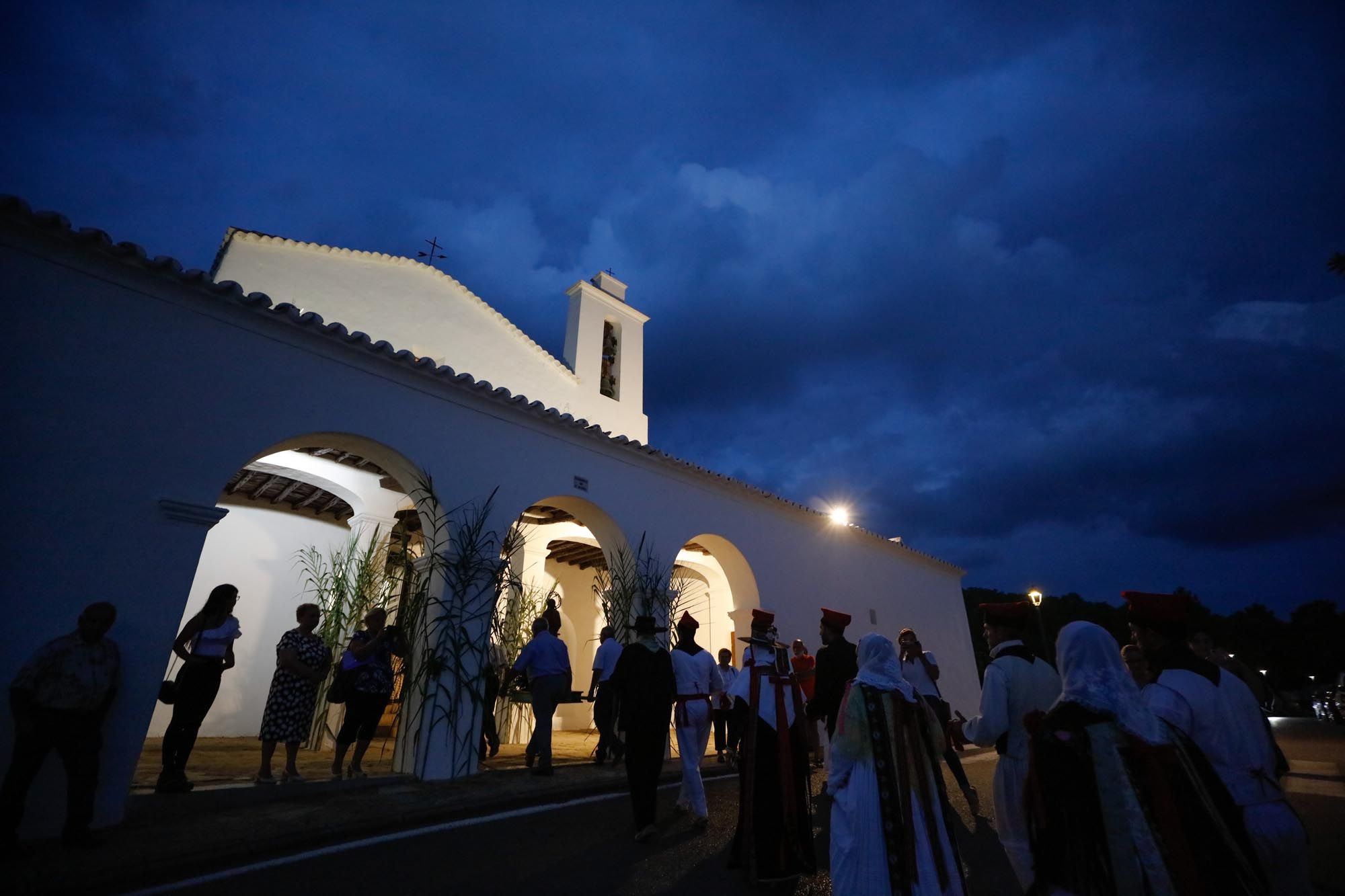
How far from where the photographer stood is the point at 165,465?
5.46m

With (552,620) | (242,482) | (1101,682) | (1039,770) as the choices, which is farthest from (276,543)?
(1101,682)

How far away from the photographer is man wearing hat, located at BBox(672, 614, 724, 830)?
5.35 meters

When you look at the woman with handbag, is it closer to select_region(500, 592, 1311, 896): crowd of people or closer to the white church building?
the white church building

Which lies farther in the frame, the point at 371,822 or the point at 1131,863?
the point at 371,822

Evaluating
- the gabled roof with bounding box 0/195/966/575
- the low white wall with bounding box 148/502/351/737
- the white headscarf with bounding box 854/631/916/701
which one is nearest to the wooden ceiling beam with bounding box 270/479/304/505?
the low white wall with bounding box 148/502/351/737

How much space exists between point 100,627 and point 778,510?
395 inches

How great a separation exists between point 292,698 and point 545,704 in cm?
248

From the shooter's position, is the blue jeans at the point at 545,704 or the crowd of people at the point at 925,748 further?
the blue jeans at the point at 545,704

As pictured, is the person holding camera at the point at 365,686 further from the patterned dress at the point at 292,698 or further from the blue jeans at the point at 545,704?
the blue jeans at the point at 545,704

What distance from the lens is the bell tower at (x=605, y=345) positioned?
14594mm

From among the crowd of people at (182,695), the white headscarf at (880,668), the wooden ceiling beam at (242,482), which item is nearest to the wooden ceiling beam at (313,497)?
the wooden ceiling beam at (242,482)

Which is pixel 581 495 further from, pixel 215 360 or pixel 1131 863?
pixel 1131 863

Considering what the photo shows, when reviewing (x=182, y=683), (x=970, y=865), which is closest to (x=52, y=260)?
(x=182, y=683)

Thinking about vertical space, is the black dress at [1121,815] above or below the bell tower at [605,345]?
below
